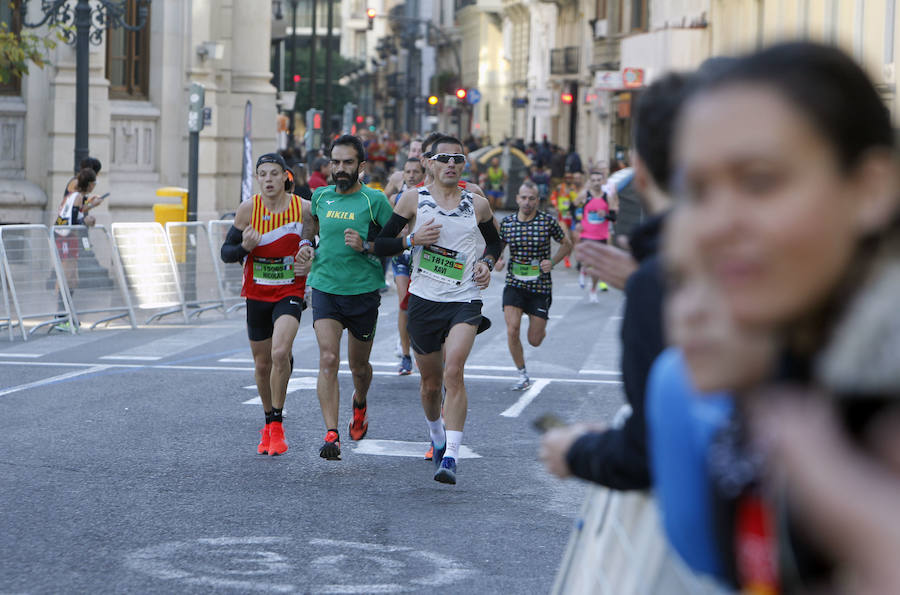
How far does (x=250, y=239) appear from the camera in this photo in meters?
9.38

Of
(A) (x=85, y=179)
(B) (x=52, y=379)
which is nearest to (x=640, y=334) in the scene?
(B) (x=52, y=379)

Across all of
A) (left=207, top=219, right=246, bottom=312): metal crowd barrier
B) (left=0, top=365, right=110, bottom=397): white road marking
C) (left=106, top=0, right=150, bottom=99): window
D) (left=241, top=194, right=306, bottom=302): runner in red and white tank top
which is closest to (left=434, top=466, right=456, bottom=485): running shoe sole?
(left=241, top=194, right=306, bottom=302): runner in red and white tank top

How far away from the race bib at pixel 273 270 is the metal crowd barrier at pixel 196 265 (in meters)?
9.39

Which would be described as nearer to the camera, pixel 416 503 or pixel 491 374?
pixel 416 503

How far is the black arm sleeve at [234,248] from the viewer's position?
9477mm

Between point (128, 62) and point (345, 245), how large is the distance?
20826 mm

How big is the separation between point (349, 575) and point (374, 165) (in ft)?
150

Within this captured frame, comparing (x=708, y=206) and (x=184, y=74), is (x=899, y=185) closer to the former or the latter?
(x=708, y=206)

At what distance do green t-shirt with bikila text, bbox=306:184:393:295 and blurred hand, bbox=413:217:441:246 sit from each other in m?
0.36

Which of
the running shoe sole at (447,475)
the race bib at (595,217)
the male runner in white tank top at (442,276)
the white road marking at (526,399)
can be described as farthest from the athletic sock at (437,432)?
the race bib at (595,217)

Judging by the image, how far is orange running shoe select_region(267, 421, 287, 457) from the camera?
9422 millimetres

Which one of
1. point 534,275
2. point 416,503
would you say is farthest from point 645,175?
point 534,275

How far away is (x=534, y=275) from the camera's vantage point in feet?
43.5

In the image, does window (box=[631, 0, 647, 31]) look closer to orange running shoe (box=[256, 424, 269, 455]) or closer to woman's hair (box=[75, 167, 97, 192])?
woman's hair (box=[75, 167, 97, 192])
